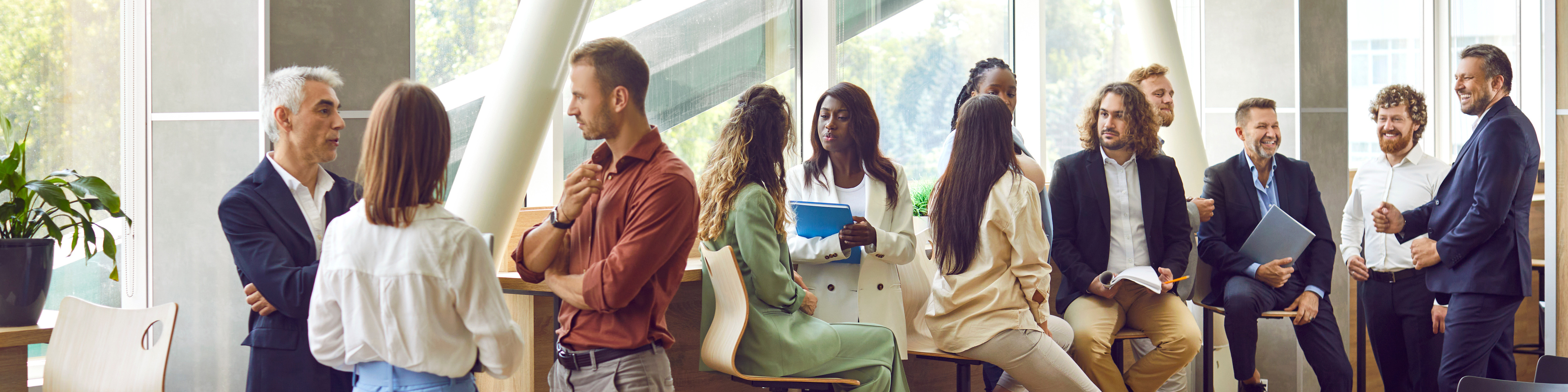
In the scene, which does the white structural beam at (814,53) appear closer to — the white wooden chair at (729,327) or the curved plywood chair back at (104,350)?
the white wooden chair at (729,327)

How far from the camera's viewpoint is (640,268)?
6.54ft

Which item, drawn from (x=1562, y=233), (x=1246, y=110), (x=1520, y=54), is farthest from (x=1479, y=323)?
(x=1520, y=54)

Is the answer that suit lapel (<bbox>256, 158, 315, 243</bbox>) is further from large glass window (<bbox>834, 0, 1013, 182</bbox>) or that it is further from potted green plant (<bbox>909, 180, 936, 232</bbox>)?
large glass window (<bbox>834, 0, 1013, 182</bbox>)

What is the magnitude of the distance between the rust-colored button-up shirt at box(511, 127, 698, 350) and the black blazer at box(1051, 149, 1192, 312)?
215 centimetres

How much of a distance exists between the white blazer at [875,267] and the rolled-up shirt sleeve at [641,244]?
4.14 ft

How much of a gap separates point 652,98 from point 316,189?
2.99 m

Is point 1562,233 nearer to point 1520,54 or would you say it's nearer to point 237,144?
point 237,144

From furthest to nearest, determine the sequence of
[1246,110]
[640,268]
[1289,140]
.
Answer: [1289,140], [1246,110], [640,268]

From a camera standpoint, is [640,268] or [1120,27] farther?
[1120,27]

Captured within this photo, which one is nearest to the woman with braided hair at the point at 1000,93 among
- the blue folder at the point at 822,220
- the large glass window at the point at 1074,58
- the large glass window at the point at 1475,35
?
the blue folder at the point at 822,220

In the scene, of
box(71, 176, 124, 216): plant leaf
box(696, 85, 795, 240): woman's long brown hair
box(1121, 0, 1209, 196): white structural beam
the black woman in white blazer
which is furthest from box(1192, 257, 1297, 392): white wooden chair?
box(71, 176, 124, 216): plant leaf

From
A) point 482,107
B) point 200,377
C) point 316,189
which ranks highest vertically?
point 482,107

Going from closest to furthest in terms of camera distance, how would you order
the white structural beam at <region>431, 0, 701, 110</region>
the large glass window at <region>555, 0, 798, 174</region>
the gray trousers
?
the gray trousers → the white structural beam at <region>431, 0, 701, 110</region> → the large glass window at <region>555, 0, 798, 174</region>

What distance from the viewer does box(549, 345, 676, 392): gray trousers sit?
210 cm
